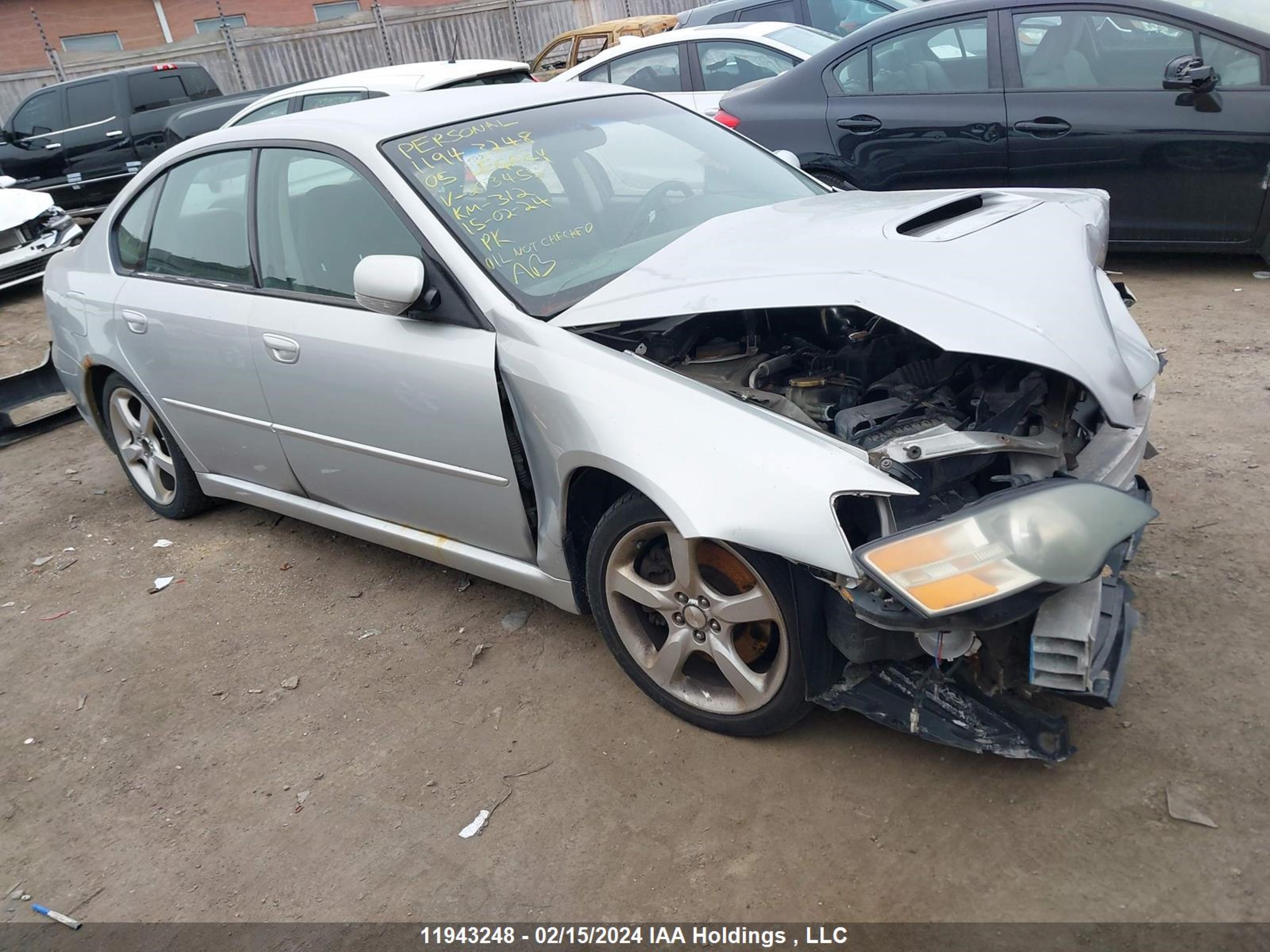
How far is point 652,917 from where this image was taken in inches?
92.4

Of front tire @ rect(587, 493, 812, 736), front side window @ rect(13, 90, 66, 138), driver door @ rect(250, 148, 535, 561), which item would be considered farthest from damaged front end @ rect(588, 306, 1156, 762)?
front side window @ rect(13, 90, 66, 138)

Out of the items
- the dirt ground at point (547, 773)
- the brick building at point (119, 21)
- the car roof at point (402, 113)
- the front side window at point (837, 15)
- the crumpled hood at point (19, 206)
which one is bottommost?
the dirt ground at point (547, 773)

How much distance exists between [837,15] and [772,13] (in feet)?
2.15

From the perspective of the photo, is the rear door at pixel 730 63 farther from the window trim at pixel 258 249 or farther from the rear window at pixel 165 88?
the rear window at pixel 165 88

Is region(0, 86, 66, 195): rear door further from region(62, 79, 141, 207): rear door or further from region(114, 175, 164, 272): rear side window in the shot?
region(114, 175, 164, 272): rear side window

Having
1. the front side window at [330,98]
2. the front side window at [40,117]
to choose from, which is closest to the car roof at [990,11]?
the front side window at [330,98]

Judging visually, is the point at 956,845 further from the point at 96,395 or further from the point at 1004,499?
the point at 96,395

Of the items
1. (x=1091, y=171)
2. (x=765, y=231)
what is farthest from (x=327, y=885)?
(x=1091, y=171)

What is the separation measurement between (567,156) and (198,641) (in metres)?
2.28

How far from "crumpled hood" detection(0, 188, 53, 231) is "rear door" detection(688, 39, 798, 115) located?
6.35 meters

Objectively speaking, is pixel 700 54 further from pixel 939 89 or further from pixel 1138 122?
pixel 1138 122

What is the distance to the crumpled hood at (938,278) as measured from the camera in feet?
7.75

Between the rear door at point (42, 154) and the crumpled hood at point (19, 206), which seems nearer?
the crumpled hood at point (19, 206)

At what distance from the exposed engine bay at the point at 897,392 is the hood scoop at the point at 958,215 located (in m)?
0.27
